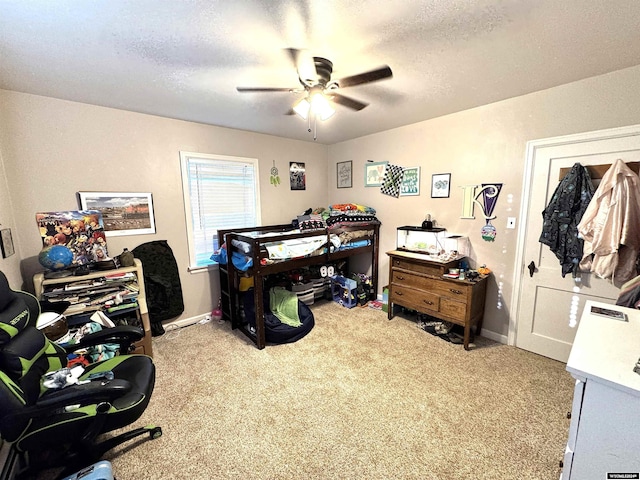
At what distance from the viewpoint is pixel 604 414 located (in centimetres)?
93

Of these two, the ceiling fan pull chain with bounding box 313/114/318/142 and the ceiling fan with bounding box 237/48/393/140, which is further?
the ceiling fan pull chain with bounding box 313/114/318/142

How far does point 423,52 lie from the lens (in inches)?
63.2

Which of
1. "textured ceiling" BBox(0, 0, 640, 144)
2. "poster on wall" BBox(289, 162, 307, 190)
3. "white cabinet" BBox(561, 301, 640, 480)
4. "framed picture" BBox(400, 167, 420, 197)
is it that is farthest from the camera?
"poster on wall" BBox(289, 162, 307, 190)

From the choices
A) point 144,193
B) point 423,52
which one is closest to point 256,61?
point 423,52

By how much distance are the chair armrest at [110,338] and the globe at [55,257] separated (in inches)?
31.6

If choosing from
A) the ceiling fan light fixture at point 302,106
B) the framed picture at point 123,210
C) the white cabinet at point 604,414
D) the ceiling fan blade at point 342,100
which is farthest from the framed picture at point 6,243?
the white cabinet at point 604,414

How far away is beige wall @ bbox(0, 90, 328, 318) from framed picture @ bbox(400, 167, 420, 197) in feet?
5.89

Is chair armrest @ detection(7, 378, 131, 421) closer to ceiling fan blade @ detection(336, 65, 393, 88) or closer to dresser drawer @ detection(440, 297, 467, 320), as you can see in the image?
ceiling fan blade @ detection(336, 65, 393, 88)

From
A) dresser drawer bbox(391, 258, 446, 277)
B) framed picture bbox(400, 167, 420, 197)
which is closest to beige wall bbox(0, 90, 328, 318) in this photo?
framed picture bbox(400, 167, 420, 197)

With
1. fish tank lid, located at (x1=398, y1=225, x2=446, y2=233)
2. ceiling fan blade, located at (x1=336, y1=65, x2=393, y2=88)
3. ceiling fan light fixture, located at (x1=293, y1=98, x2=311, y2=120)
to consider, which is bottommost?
fish tank lid, located at (x1=398, y1=225, x2=446, y2=233)

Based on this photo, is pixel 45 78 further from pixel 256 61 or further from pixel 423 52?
pixel 423 52

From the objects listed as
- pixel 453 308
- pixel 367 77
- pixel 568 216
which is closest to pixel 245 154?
pixel 367 77

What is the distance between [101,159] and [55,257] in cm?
99

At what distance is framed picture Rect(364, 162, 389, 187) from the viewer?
11.7 ft
